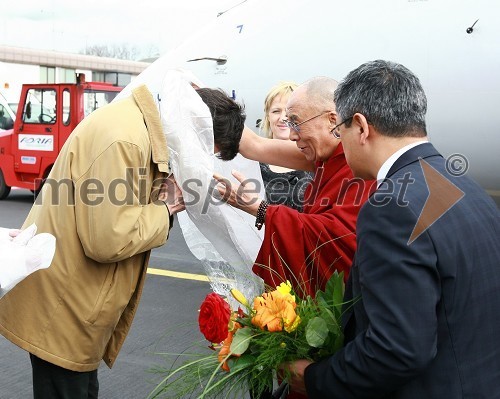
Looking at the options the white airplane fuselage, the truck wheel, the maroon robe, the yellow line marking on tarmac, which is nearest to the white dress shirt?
the maroon robe

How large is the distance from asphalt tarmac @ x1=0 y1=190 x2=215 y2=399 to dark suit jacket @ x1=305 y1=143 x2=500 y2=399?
1.10m

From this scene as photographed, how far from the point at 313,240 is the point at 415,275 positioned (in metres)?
0.89

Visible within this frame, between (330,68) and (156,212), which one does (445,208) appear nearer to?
(156,212)

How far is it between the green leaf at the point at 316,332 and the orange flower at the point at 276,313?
0.05 m

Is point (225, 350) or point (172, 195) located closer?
point (225, 350)

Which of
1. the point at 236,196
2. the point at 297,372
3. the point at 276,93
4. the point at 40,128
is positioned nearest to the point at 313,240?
the point at 236,196

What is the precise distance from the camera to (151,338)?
Result: 4578 millimetres

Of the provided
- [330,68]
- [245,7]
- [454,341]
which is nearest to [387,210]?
[454,341]

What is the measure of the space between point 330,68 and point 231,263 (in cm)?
350

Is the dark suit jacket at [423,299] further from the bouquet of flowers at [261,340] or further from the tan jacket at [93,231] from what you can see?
the tan jacket at [93,231]

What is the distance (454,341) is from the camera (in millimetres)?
1395

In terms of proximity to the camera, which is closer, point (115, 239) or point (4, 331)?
point (115, 239)

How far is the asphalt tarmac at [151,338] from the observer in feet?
12.3

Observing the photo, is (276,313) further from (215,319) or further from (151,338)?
(151,338)
